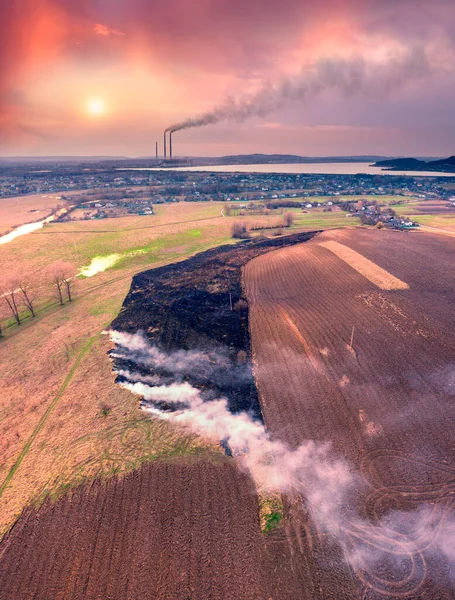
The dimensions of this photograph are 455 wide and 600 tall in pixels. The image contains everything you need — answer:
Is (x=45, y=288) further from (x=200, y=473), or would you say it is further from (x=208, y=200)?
(x=208, y=200)

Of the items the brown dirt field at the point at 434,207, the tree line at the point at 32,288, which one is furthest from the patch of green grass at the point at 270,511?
the brown dirt field at the point at 434,207

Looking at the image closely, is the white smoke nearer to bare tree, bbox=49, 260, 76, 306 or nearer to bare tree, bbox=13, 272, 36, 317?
bare tree, bbox=13, 272, 36, 317

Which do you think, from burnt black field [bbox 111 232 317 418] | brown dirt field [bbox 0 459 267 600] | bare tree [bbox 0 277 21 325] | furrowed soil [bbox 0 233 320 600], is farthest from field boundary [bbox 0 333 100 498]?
bare tree [bbox 0 277 21 325]

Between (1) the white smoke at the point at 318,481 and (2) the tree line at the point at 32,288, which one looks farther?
(2) the tree line at the point at 32,288

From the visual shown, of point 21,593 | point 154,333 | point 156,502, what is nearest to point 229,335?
point 154,333

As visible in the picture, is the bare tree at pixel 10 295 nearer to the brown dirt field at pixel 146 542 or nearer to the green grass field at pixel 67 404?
the green grass field at pixel 67 404
